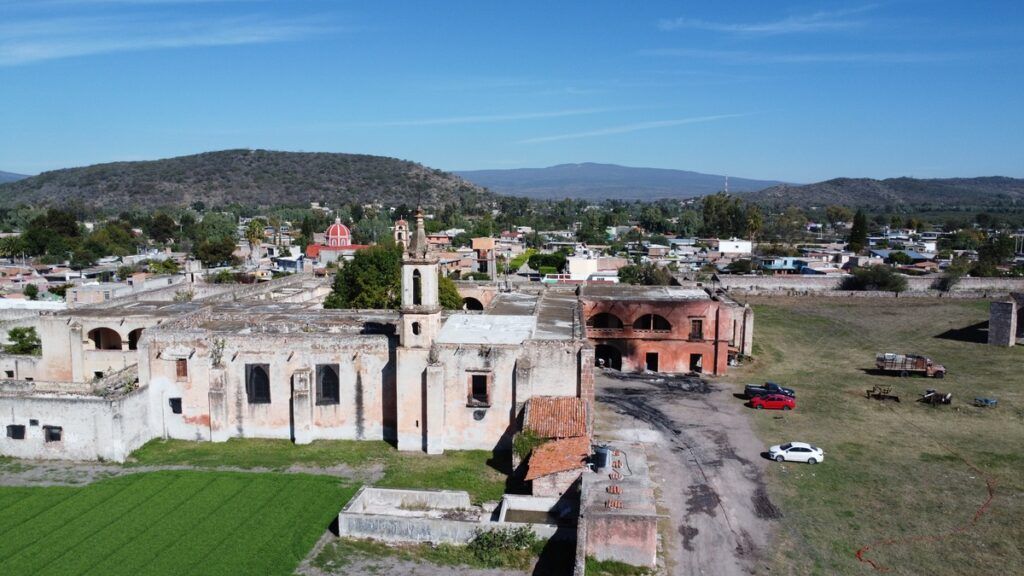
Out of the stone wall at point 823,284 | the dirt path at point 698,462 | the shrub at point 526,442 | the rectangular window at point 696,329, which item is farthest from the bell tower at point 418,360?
the stone wall at point 823,284

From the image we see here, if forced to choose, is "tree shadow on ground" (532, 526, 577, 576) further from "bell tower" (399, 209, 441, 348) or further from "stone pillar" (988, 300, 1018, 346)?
"stone pillar" (988, 300, 1018, 346)

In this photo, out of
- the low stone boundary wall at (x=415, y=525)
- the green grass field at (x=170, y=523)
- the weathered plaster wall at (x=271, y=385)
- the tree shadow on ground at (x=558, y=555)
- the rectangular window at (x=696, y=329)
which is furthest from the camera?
the rectangular window at (x=696, y=329)

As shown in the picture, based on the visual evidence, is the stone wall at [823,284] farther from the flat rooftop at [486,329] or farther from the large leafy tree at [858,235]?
the flat rooftop at [486,329]

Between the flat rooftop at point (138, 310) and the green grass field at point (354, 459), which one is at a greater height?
the flat rooftop at point (138, 310)

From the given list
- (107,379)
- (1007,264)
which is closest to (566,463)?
(107,379)

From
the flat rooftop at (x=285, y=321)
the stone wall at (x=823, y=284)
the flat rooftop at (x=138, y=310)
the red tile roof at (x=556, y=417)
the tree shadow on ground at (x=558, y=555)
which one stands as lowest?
the tree shadow on ground at (x=558, y=555)

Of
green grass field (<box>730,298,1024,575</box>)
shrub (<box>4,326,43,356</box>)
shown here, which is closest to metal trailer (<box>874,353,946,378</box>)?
green grass field (<box>730,298,1024,575</box>)

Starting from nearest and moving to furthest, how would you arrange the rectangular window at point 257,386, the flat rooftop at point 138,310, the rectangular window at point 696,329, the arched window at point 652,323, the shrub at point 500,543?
the shrub at point 500,543 → the rectangular window at point 257,386 → the flat rooftop at point 138,310 → the rectangular window at point 696,329 → the arched window at point 652,323
